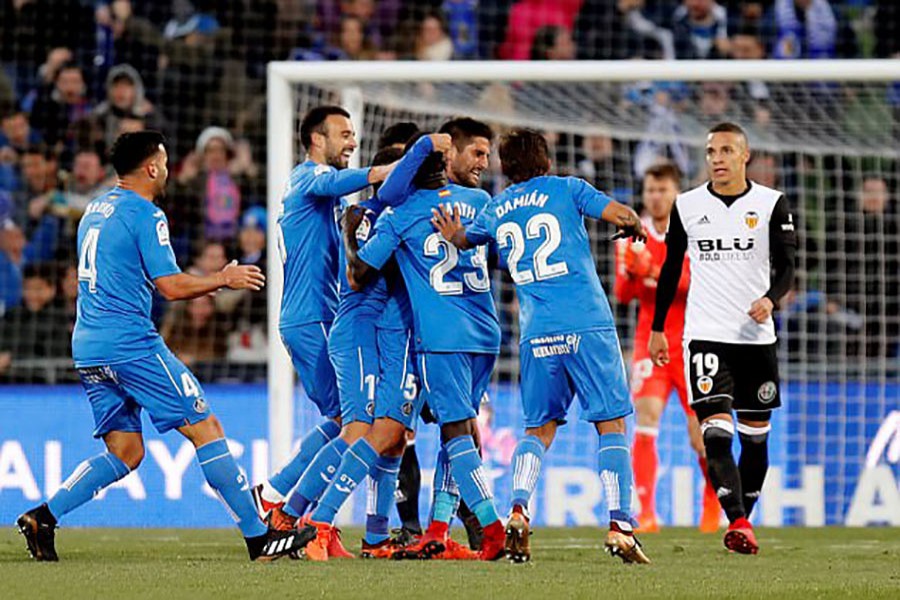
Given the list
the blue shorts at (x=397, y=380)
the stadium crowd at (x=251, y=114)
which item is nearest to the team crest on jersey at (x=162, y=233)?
the blue shorts at (x=397, y=380)

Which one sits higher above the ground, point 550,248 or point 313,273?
point 550,248

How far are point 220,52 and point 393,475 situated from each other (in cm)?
871

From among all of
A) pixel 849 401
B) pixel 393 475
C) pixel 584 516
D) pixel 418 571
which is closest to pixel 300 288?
pixel 393 475

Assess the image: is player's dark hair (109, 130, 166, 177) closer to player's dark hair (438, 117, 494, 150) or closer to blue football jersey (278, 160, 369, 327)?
blue football jersey (278, 160, 369, 327)

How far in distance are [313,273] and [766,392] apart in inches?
95.3

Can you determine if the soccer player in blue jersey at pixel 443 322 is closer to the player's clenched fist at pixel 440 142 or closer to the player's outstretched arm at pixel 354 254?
the player's outstretched arm at pixel 354 254

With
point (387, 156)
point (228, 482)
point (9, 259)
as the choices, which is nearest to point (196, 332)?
point (9, 259)

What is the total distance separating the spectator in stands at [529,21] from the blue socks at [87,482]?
9.50 metres

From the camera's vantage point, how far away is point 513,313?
1409 centimetres

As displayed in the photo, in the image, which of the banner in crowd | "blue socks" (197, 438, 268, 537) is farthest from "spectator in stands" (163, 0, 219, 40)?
"blue socks" (197, 438, 268, 537)

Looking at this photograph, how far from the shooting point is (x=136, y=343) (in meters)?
7.72

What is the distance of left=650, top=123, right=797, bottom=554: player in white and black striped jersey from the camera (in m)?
8.89

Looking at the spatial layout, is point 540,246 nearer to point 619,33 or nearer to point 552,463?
point 552,463

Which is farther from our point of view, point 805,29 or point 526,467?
point 805,29
